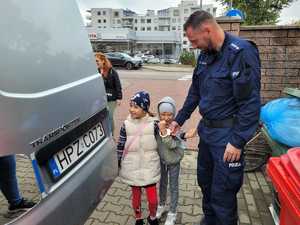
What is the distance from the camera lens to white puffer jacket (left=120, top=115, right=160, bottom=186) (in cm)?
274

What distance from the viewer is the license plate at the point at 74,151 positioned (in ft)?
5.72

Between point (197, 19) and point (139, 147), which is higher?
point (197, 19)

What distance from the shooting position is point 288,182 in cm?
200

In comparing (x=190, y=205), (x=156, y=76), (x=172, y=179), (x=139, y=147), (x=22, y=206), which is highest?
Result: (x=22, y=206)

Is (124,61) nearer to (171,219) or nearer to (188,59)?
(188,59)

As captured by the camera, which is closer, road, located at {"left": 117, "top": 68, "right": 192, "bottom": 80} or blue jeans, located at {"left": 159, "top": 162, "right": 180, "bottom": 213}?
blue jeans, located at {"left": 159, "top": 162, "right": 180, "bottom": 213}

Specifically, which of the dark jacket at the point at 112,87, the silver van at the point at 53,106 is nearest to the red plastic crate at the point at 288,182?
the silver van at the point at 53,106

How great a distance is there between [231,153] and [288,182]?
1.39 feet

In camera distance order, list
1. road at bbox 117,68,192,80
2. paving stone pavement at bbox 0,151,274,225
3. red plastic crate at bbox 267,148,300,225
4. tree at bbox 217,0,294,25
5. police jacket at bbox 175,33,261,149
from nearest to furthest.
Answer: red plastic crate at bbox 267,148,300,225, police jacket at bbox 175,33,261,149, paving stone pavement at bbox 0,151,274,225, tree at bbox 217,0,294,25, road at bbox 117,68,192,80

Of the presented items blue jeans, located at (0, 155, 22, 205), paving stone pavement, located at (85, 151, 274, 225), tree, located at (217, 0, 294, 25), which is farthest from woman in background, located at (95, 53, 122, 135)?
tree, located at (217, 0, 294, 25)

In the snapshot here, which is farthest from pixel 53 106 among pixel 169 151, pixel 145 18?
pixel 145 18

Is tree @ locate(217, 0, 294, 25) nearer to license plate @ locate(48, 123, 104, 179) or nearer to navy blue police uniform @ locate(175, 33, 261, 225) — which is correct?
navy blue police uniform @ locate(175, 33, 261, 225)

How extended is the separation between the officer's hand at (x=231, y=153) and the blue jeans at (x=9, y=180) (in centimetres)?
139

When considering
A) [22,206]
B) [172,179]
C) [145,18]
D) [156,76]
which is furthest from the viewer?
[145,18]
